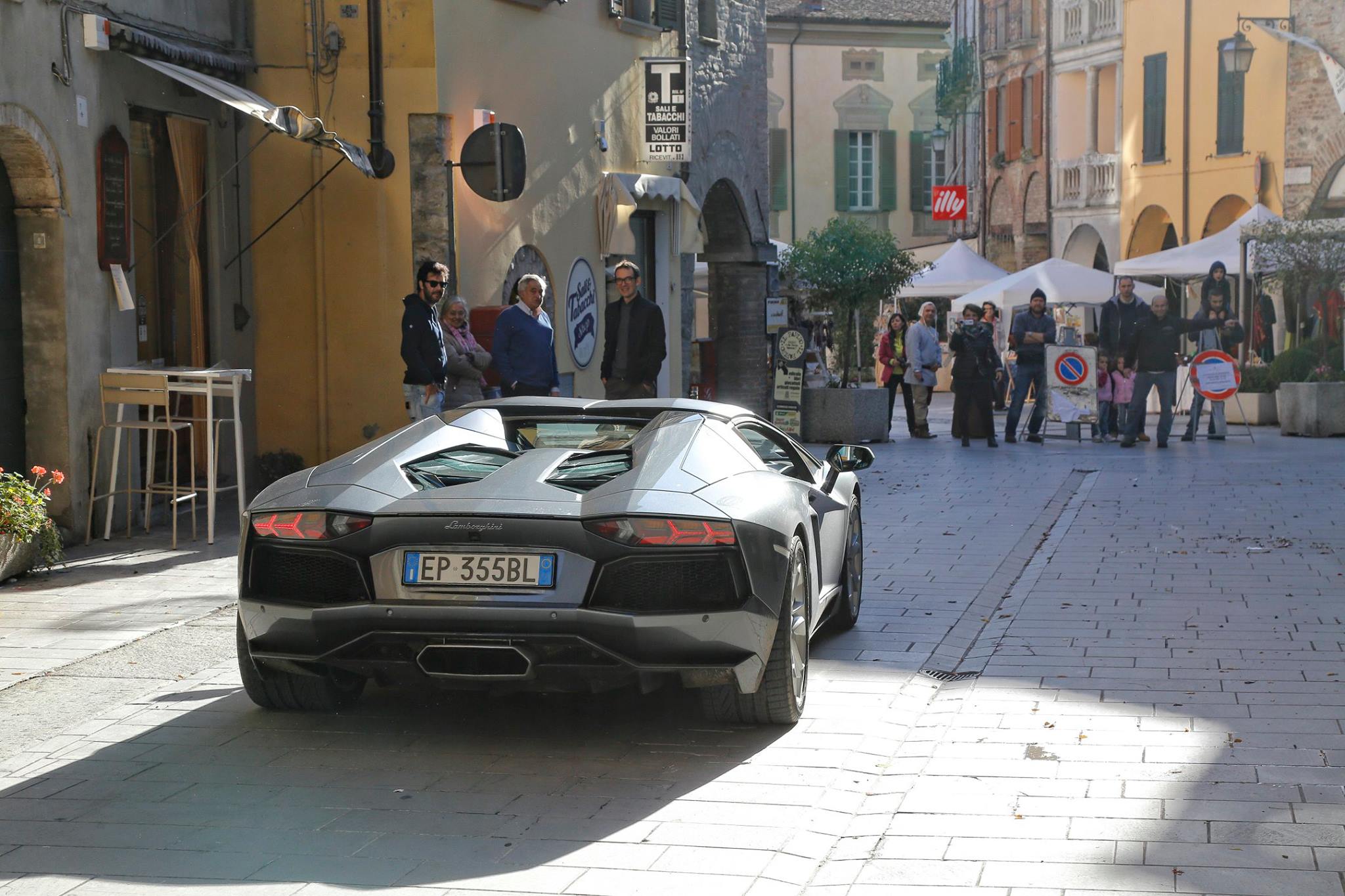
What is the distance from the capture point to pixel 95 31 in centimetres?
1134

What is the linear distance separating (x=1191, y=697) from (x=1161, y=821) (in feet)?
6.02

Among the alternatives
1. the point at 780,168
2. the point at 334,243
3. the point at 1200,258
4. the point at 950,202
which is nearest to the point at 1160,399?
the point at 1200,258

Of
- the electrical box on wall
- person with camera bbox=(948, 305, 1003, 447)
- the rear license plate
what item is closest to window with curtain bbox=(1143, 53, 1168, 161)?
person with camera bbox=(948, 305, 1003, 447)

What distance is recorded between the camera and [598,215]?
708 inches

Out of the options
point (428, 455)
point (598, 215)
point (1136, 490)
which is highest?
point (598, 215)

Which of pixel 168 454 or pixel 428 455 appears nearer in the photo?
pixel 428 455

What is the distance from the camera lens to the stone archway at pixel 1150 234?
35781 millimetres

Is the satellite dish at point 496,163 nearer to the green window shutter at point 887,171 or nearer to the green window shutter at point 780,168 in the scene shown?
the green window shutter at point 780,168

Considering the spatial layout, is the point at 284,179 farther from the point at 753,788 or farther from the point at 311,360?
the point at 753,788

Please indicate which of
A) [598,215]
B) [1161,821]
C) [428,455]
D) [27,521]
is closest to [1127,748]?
[1161,821]

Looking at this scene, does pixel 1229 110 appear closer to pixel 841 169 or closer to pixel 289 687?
pixel 841 169

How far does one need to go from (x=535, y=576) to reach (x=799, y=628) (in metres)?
1.18

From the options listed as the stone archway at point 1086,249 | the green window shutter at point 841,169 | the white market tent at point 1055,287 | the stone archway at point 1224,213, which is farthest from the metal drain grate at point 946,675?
the green window shutter at point 841,169

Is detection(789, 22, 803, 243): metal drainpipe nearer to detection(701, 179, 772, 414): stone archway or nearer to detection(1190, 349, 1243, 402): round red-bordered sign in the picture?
detection(701, 179, 772, 414): stone archway
